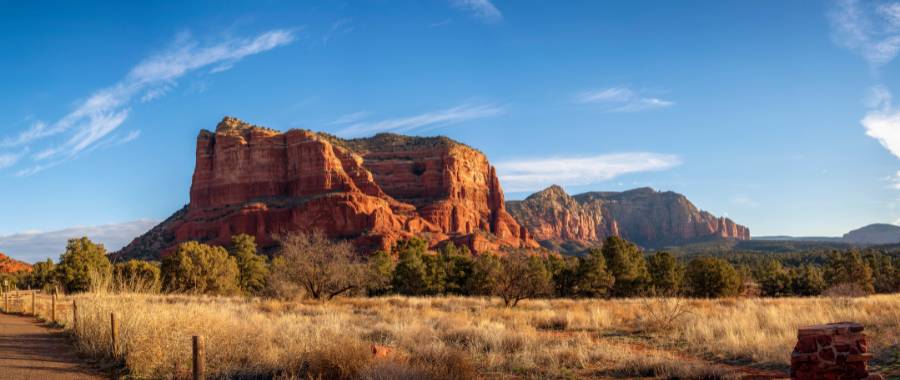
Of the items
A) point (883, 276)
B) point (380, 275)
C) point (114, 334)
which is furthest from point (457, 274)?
point (883, 276)

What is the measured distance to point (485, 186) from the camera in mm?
152875

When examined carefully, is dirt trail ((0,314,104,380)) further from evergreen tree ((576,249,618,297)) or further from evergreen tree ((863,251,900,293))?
evergreen tree ((863,251,900,293))

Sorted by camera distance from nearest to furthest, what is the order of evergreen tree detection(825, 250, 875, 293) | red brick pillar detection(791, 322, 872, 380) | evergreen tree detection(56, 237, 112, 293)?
1. red brick pillar detection(791, 322, 872, 380)
2. evergreen tree detection(56, 237, 112, 293)
3. evergreen tree detection(825, 250, 875, 293)

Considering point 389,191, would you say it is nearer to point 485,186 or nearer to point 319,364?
point 485,186

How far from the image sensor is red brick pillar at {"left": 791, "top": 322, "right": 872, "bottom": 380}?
6.73 metres

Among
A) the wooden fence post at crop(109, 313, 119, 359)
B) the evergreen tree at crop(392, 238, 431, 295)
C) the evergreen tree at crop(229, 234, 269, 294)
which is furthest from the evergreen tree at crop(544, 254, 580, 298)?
the wooden fence post at crop(109, 313, 119, 359)

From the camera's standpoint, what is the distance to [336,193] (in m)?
112

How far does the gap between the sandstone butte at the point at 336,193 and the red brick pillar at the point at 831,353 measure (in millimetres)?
89981

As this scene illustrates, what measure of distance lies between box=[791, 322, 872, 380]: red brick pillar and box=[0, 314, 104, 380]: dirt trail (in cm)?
1187

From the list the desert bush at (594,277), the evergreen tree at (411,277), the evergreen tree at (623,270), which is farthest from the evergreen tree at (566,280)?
the evergreen tree at (411,277)

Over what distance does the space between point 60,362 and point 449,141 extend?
453 feet

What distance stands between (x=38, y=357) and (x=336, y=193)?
331 ft

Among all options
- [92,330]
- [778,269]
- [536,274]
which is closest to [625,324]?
[536,274]

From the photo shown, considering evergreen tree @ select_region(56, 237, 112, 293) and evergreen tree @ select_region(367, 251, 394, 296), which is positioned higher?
evergreen tree @ select_region(56, 237, 112, 293)
